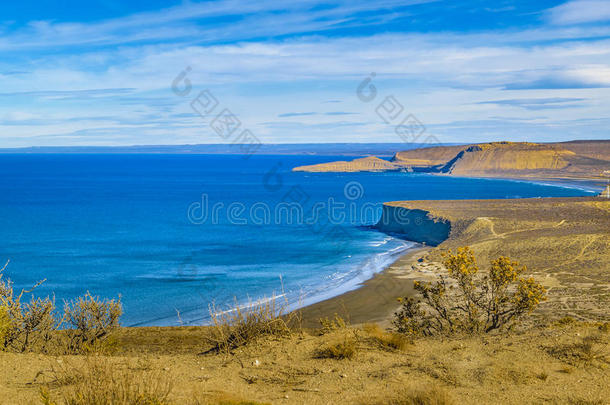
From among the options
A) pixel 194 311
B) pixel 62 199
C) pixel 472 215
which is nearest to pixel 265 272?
pixel 194 311

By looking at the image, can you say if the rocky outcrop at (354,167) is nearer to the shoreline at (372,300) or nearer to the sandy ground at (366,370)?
the shoreline at (372,300)

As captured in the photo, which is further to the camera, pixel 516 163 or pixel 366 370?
pixel 516 163

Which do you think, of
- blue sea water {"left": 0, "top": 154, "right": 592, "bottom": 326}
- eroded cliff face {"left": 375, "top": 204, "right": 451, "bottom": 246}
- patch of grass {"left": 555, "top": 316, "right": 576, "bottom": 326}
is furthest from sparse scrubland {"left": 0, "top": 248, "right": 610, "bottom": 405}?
eroded cliff face {"left": 375, "top": 204, "right": 451, "bottom": 246}

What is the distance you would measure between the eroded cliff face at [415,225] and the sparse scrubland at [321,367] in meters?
34.4

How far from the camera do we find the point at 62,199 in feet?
285

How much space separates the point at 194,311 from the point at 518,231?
93.2 ft

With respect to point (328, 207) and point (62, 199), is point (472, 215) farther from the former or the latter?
point (62, 199)

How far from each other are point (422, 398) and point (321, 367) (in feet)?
8.29

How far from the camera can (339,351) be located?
1023 centimetres

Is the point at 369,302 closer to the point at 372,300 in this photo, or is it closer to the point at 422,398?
the point at 372,300

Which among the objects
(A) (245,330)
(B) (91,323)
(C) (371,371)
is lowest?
(C) (371,371)

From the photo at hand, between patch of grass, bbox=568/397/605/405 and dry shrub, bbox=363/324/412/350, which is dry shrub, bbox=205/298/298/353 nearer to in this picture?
dry shrub, bbox=363/324/412/350


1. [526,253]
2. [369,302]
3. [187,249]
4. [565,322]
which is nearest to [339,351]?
[565,322]

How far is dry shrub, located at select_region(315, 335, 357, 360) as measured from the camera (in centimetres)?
1024
